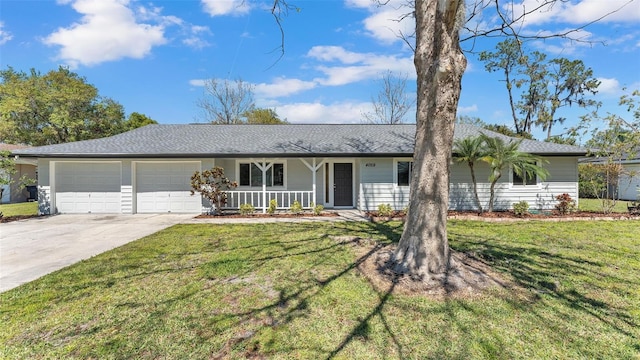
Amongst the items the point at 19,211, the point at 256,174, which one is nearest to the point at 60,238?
the point at 256,174

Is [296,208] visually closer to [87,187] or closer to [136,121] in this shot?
[87,187]

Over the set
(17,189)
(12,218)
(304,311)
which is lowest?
(304,311)

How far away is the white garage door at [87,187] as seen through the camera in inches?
436

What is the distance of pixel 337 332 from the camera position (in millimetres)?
2834

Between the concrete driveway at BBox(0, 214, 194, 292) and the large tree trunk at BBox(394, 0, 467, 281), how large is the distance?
5.86 m

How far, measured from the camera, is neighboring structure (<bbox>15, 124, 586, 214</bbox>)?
35.2 feet

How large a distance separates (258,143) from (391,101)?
1675cm

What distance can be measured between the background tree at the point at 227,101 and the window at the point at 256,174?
Answer: 17.0m

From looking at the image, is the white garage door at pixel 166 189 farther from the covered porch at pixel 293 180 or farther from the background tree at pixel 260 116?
the background tree at pixel 260 116

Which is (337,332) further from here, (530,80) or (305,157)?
(530,80)

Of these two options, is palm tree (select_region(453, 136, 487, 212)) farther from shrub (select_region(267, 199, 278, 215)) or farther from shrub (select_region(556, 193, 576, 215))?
shrub (select_region(267, 199, 278, 215))

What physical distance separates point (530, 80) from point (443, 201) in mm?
28600

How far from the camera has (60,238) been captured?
6973mm

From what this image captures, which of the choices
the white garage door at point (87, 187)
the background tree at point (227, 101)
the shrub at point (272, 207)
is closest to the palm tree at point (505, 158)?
the shrub at point (272, 207)
